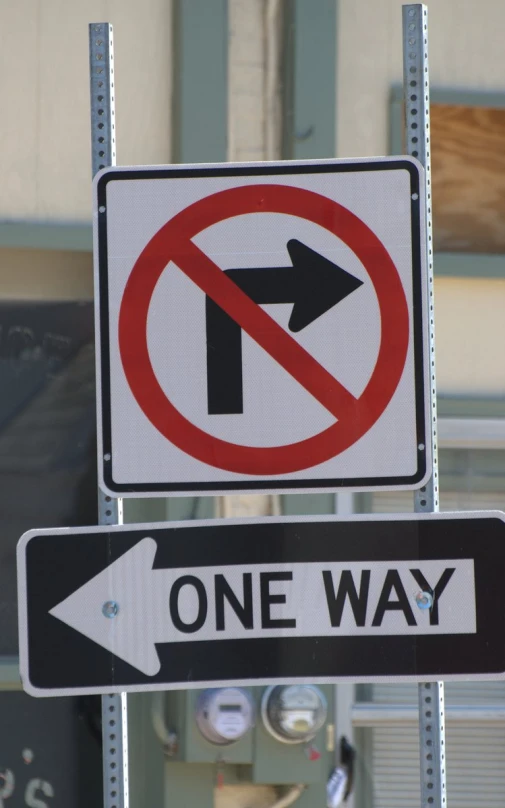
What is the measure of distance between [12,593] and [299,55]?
2525 millimetres

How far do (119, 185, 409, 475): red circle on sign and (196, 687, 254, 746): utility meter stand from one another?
8.66ft

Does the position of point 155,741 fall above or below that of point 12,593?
below

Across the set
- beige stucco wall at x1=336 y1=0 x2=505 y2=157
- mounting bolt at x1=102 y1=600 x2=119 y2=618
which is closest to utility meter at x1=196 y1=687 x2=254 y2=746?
beige stucco wall at x1=336 y1=0 x2=505 y2=157

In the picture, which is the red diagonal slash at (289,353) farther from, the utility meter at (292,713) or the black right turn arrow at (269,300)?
the utility meter at (292,713)

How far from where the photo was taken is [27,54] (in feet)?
16.2

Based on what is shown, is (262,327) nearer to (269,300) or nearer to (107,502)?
(269,300)

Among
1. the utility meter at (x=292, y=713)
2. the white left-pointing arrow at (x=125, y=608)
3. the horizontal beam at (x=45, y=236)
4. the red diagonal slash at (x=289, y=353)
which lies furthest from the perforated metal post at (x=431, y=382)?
the horizontal beam at (x=45, y=236)

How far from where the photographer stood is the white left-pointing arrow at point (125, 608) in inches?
91.8

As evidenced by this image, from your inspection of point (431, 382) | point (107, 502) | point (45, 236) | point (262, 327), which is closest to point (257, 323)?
point (262, 327)

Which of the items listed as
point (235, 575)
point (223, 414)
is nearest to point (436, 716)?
point (235, 575)

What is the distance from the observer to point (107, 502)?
7.84ft

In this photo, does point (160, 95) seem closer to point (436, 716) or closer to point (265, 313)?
point (265, 313)

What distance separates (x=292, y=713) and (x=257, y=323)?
111 inches

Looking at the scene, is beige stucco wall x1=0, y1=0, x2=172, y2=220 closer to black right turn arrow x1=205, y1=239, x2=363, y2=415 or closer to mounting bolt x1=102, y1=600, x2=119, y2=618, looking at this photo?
black right turn arrow x1=205, y1=239, x2=363, y2=415
